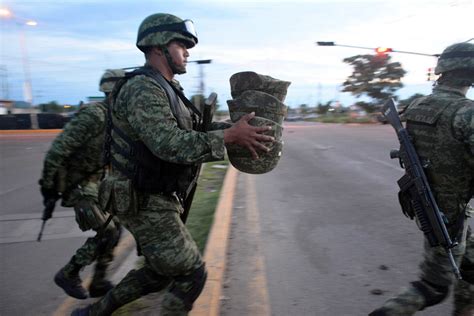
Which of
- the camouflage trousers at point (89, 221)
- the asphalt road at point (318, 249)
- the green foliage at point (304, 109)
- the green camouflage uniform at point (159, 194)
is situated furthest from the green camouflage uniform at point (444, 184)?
the green foliage at point (304, 109)

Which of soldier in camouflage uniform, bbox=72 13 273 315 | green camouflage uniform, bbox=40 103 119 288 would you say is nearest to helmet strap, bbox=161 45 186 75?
soldier in camouflage uniform, bbox=72 13 273 315

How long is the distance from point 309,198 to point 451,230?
391 centimetres

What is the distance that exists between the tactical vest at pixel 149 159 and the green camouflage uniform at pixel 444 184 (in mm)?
1398

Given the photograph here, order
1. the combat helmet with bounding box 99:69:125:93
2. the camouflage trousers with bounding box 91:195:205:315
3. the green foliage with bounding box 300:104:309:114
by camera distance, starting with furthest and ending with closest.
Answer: the green foliage with bounding box 300:104:309:114, the combat helmet with bounding box 99:69:125:93, the camouflage trousers with bounding box 91:195:205:315

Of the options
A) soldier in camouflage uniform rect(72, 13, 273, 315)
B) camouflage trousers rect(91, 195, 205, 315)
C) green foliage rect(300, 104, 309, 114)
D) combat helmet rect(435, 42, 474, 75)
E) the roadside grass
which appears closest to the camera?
soldier in camouflage uniform rect(72, 13, 273, 315)

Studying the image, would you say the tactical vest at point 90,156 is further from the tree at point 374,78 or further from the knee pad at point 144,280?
the tree at point 374,78

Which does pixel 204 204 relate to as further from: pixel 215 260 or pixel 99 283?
pixel 99 283

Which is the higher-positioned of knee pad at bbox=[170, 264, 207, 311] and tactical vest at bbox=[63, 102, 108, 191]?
tactical vest at bbox=[63, 102, 108, 191]

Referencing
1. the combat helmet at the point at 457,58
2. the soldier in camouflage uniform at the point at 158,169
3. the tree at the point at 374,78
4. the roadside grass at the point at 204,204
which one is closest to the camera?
the soldier in camouflage uniform at the point at 158,169

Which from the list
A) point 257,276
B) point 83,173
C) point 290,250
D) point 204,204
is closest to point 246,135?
point 83,173

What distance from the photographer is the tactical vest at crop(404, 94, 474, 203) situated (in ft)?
7.23

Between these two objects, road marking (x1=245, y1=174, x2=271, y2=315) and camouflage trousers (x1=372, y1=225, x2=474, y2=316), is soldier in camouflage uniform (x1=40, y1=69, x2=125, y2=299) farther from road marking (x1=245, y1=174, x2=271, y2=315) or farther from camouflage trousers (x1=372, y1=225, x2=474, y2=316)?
camouflage trousers (x1=372, y1=225, x2=474, y2=316)

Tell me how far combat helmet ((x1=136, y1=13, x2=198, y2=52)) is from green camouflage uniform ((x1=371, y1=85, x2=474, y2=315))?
4.74 feet

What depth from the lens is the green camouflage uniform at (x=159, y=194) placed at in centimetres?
178
